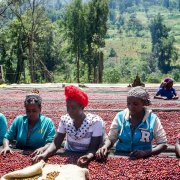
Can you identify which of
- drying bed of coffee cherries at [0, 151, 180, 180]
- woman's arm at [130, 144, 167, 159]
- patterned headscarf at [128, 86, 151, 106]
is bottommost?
drying bed of coffee cherries at [0, 151, 180, 180]

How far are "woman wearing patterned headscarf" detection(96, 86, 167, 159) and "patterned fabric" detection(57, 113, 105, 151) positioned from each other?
205 mm

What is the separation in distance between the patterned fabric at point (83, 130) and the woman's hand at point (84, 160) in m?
0.30

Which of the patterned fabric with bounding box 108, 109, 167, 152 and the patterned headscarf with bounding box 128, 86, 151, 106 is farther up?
the patterned headscarf with bounding box 128, 86, 151, 106

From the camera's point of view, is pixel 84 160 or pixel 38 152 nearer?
pixel 84 160

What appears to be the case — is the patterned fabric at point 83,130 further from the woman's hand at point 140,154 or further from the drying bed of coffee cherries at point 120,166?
the woman's hand at point 140,154

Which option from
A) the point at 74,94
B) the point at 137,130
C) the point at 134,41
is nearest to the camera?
the point at 74,94

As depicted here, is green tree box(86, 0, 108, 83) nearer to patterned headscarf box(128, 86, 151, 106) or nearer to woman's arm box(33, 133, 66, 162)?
woman's arm box(33, 133, 66, 162)

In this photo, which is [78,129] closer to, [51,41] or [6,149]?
[6,149]

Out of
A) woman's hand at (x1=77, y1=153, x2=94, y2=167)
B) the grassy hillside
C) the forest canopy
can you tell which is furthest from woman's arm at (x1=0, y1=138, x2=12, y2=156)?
the grassy hillside

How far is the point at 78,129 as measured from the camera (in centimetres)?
480

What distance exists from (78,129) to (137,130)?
0.70m

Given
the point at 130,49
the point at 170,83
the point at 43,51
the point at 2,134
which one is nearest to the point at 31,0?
the point at 43,51

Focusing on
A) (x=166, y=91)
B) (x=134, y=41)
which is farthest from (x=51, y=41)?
(x=134, y=41)

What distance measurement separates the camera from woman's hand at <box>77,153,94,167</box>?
4.40 meters
